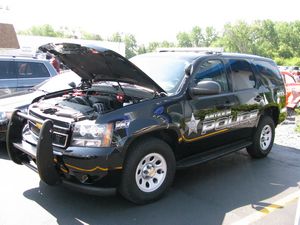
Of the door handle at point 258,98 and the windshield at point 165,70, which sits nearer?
the windshield at point 165,70

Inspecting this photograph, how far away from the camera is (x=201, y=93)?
506cm

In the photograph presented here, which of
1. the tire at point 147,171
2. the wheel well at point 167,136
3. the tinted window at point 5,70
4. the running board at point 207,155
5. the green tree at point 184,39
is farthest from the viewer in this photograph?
the green tree at point 184,39

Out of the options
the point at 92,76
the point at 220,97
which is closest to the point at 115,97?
the point at 92,76

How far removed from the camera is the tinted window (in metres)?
9.26

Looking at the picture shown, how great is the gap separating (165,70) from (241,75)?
58.7 inches

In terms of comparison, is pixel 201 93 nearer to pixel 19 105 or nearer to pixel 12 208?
pixel 12 208

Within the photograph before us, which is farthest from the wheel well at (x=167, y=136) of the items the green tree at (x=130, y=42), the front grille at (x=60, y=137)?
the green tree at (x=130, y=42)

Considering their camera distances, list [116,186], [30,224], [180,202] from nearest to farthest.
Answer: [30,224] → [116,186] → [180,202]

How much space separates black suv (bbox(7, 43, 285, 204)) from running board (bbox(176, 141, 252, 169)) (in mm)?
16

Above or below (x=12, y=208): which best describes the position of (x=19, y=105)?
above

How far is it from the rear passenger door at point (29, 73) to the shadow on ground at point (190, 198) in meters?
4.97

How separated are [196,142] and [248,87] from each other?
166cm

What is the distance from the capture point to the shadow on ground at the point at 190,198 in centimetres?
432

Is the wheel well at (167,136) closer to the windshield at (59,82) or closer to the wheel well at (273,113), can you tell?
the wheel well at (273,113)
